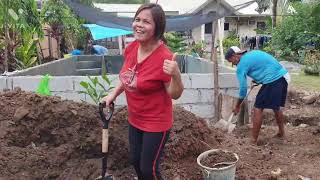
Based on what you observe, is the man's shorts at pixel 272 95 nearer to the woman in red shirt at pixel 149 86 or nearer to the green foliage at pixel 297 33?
the woman in red shirt at pixel 149 86

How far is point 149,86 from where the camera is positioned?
2.57m

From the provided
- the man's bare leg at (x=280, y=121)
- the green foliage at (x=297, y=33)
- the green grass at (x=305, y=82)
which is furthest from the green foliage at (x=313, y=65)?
the man's bare leg at (x=280, y=121)

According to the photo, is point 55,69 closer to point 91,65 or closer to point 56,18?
point 91,65

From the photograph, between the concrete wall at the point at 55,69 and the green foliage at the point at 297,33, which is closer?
the concrete wall at the point at 55,69

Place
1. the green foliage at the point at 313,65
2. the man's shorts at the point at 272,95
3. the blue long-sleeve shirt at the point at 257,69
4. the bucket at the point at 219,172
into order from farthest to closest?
the green foliage at the point at 313,65, the man's shorts at the point at 272,95, the blue long-sleeve shirt at the point at 257,69, the bucket at the point at 219,172

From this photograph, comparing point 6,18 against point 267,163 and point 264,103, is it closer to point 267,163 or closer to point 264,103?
point 264,103

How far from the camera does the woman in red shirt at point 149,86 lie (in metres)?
2.56

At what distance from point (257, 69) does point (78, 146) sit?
257 centimetres

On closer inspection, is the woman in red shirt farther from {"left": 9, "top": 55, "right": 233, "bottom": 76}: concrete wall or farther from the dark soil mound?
{"left": 9, "top": 55, "right": 233, "bottom": 76}: concrete wall

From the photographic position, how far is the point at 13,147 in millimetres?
3627

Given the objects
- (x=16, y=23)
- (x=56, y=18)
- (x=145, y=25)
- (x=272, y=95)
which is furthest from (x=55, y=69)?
(x=56, y=18)

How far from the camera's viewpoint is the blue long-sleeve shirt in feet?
16.5

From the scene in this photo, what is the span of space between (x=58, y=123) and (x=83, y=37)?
1696cm

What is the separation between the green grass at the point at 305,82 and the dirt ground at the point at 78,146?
262 inches
